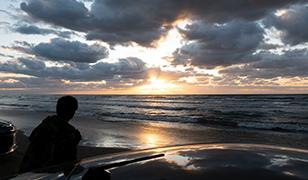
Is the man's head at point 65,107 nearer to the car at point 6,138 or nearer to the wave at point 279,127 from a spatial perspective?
the car at point 6,138

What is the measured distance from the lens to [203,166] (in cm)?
165

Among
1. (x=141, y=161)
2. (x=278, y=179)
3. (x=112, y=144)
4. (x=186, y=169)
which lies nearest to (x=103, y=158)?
(x=141, y=161)

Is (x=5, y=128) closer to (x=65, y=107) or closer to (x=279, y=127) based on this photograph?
(x=65, y=107)

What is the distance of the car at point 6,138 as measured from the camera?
5887 millimetres

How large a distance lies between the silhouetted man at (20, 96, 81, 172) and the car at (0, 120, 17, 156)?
286 centimetres

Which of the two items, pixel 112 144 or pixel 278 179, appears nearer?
pixel 278 179

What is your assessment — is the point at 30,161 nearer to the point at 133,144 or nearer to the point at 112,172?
the point at 112,172

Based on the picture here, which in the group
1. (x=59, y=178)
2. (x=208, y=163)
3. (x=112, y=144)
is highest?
(x=208, y=163)

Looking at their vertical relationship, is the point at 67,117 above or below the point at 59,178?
above

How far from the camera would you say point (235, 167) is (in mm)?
1590

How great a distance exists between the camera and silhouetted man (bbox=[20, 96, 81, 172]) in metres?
3.29

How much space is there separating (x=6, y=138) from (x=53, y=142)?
310 cm

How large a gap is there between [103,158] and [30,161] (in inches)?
54.2

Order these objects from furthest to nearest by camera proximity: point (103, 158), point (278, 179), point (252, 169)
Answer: point (103, 158) → point (252, 169) → point (278, 179)
